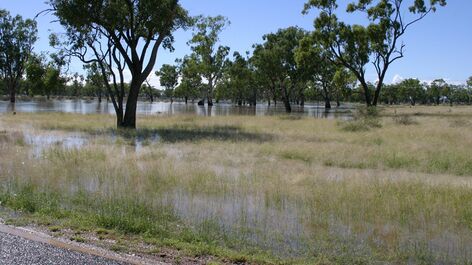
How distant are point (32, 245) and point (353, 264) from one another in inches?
166

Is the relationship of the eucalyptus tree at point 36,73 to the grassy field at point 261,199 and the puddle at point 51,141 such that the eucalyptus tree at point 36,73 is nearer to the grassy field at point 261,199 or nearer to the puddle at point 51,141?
the puddle at point 51,141

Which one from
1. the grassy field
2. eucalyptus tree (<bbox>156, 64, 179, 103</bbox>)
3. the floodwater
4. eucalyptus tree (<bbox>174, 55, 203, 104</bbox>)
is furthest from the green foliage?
the grassy field

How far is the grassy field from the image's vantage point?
22.6ft

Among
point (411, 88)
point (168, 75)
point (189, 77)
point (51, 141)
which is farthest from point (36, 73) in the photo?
point (411, 88)

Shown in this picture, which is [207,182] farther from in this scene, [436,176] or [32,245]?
[436,176]

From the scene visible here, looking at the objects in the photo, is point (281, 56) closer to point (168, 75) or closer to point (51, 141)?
point (51, 141)

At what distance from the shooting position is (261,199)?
9852 mm

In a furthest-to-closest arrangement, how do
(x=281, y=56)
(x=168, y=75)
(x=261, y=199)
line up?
1. (x=168, y=75)
2. (x=281, y=56)
3. (x=261, y=199)

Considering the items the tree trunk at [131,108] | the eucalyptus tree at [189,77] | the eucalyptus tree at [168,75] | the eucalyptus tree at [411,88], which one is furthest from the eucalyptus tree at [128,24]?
the eucalyptus tree at [411,88]

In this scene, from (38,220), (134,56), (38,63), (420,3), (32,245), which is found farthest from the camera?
(420,3)

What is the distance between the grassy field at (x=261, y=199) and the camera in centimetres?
688

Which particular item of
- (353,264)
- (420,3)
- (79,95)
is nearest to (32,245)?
(353,264)

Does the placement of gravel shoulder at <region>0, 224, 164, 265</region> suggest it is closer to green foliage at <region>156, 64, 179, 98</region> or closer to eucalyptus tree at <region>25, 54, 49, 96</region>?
eucalyptus tree at <region>25, 54, 49, 96</region>

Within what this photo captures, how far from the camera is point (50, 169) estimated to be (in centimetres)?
1220
